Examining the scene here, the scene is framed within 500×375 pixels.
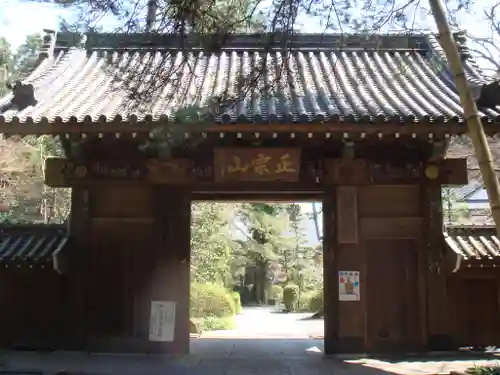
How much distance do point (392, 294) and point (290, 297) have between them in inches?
771

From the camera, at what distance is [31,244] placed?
33.2 ft

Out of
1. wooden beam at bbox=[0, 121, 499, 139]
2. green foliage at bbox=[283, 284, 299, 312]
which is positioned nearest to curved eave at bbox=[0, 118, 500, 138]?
wooden beam at bbox=[0, 121, 499, 139]

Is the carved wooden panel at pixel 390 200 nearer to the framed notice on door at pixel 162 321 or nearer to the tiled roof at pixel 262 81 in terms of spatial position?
the tiled roof at pixel 262 81

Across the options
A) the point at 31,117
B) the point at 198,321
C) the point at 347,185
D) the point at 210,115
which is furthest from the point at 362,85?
the point at 198,321

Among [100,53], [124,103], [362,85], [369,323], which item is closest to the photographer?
[124,103]

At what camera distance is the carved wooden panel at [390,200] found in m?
9.84

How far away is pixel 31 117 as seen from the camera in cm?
853

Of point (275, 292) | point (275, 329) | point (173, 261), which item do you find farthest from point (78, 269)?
point (275, 292)

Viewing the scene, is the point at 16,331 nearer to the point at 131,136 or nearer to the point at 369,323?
the point at 131,136

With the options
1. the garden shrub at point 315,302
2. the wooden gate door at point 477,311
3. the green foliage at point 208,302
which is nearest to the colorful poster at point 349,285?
the wooden gate door at point 477,311

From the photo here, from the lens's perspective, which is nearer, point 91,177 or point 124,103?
point 124,103

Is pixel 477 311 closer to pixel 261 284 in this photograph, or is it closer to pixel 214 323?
pixel 214 323

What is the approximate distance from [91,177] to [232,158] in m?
2.31

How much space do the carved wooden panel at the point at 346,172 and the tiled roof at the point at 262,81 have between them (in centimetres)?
96
